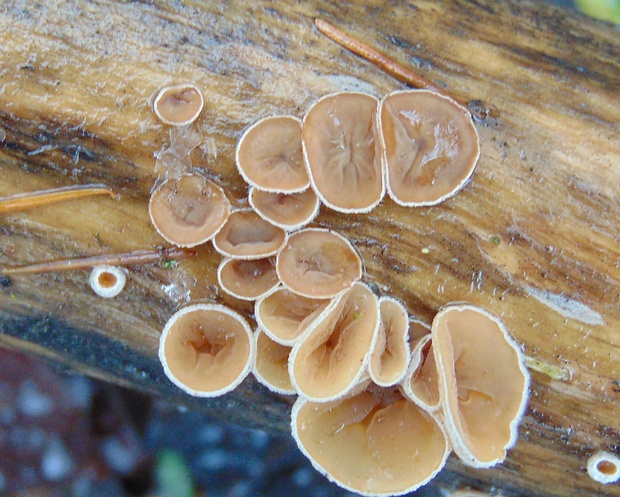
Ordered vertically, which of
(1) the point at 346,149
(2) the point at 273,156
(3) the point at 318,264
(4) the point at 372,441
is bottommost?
(4) the point at 372,441

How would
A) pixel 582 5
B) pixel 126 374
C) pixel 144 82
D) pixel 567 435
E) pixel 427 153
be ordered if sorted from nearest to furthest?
1. pixel 427 153
2. pixel 144 82
3. pixel 567 435
4. pixel 126 374
5. pixel 582 5

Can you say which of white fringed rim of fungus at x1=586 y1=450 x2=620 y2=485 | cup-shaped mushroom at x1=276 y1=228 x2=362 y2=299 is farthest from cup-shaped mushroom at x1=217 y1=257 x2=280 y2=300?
white fringed rim of fungus at x1=586 y1=450 x2=620 y2=485

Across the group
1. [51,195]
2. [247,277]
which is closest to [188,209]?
[247,277]

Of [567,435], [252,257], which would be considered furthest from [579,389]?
[252,257]

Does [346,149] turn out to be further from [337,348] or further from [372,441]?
[372,441]

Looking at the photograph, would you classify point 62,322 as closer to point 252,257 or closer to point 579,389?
point 252,257

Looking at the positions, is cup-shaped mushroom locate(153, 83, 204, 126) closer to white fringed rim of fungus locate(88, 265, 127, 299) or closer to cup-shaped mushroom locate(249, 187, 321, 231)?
cup-shaped mushroom locate(249, 187, 321, 231)
